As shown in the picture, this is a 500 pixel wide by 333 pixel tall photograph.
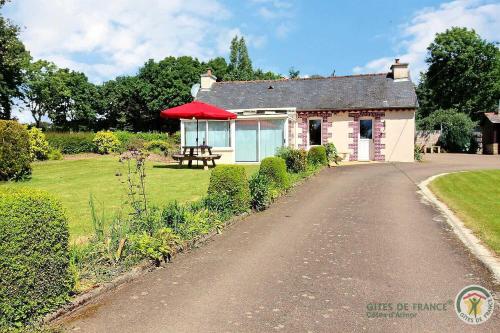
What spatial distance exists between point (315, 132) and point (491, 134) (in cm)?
1925

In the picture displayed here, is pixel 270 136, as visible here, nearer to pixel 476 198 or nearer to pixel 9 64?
pixel 476 198

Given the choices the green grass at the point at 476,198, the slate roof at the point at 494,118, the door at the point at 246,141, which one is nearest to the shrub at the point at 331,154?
the door at the point at 246,141

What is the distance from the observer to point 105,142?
28.5 m

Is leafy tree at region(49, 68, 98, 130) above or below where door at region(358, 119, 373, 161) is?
above

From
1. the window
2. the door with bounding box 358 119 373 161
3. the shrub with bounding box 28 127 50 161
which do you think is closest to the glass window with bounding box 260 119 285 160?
the window

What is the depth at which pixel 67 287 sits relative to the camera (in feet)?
13.7

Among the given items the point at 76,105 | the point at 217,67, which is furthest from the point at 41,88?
the point at 217,67

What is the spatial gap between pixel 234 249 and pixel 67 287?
2889mm

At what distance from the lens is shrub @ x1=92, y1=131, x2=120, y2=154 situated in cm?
2839

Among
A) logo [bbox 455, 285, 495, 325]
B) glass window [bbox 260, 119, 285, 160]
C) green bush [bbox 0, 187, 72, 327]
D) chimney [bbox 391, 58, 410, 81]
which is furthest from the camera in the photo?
chimney [bbox 391, 58, 410, 81]

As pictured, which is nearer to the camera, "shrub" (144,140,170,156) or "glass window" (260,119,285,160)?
"glass window" (260,119,285,160)

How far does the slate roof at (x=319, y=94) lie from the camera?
24094 mm

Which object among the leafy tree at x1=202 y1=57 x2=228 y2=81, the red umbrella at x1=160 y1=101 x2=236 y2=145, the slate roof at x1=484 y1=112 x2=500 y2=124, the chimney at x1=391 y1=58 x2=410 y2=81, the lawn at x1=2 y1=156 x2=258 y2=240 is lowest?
the lawn at x1=2 y1=156 x2=258 y2=240

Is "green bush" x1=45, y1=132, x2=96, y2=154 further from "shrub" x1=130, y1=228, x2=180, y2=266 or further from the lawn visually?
"shrub" x1=130, y1=228, x2=180, y2=266
